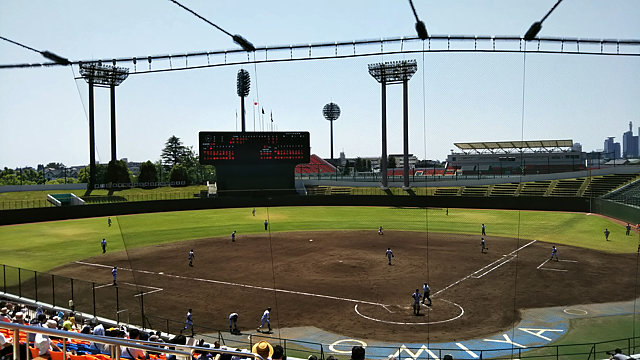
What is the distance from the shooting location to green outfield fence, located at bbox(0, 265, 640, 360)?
16.0 metres

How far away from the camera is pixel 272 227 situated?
53.4 m

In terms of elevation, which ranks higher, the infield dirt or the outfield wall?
the outfield wall

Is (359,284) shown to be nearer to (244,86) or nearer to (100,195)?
(100,195)

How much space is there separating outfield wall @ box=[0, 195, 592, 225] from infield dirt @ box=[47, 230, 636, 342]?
1722 centimetres

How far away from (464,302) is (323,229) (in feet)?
96.1

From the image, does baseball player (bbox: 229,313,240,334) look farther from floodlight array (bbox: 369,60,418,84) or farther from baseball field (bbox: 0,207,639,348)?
floodlight array (bbox: 369,60,418,84)

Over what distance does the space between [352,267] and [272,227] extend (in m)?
23.7

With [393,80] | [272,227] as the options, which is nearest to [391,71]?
[393,80]

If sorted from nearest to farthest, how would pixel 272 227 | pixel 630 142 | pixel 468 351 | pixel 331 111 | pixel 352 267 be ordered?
1. pixel 630 142
2. pixel 468 351
3. pixel 352 267
4. pixel 272 227
5. pixel 331 111

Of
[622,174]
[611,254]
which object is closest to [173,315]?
[611,254]

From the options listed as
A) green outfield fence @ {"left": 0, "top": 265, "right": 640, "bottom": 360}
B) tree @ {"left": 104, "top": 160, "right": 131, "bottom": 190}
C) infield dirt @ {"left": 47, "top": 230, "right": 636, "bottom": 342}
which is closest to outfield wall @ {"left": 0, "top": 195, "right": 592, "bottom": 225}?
infield dirt @ {"left": 47, "top": 230, "right": 636, "bottom": 342}

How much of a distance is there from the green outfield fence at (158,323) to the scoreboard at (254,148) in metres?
33.8

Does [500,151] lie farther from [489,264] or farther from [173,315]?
[173,315]

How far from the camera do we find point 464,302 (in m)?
22.5
